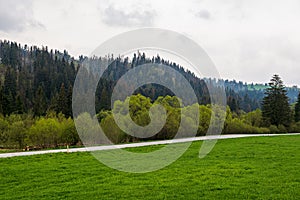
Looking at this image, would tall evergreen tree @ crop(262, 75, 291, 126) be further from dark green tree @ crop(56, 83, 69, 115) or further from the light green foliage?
the light green foliage

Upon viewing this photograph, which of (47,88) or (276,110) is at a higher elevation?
(47,88)

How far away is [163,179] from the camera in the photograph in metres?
13.4

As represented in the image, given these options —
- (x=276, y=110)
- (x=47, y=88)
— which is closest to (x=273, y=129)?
(x=276, y=110)

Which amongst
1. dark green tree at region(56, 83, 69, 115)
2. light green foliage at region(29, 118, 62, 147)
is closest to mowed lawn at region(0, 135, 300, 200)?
light green foliage at region(29, 118, 62, 147)

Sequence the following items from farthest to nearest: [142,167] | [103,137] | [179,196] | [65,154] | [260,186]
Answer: [103,137] → [65,154] → [142,167] → [260,186] → [179,196]

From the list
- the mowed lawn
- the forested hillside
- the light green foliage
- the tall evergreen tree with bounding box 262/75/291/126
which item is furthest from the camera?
the forested hillside

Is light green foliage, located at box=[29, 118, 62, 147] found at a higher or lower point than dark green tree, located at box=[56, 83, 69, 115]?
lower

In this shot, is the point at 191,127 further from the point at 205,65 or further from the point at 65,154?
the point at 205,65

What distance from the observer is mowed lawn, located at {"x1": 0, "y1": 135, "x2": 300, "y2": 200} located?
37.2 ft

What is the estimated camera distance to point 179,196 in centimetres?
1098

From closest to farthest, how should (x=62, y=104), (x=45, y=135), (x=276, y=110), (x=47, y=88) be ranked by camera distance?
(x=45, y=135) < (x=276, y=110) < (x=62, y=104) < (x=47, y=88)

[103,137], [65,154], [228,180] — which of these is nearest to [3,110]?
[103,137]

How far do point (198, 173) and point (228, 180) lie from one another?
168cm

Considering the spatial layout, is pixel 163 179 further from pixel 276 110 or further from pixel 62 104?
pixel 62 104
